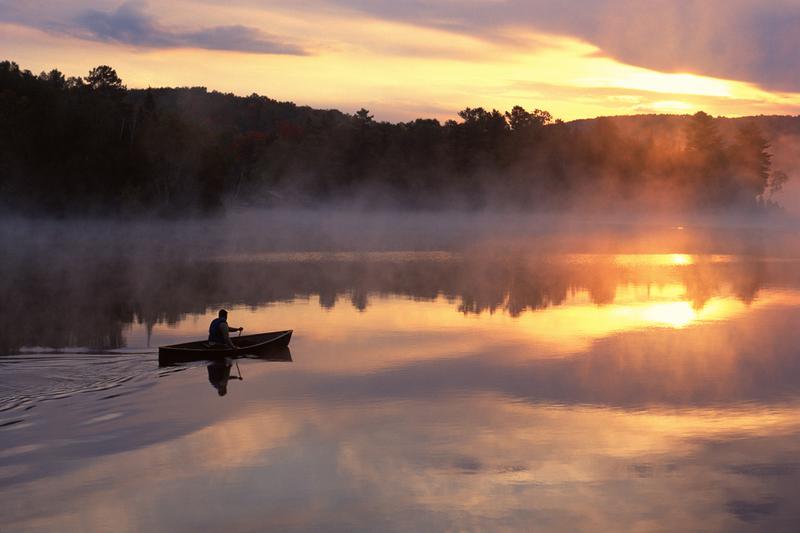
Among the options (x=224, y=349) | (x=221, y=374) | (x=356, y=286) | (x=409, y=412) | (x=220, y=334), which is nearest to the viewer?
(x=409, y=412)

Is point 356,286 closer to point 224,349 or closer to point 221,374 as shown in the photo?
point 224,349

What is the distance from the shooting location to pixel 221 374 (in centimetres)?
2680

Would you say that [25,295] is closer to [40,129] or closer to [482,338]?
[482,338]

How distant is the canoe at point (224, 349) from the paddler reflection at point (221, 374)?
0.22 metres

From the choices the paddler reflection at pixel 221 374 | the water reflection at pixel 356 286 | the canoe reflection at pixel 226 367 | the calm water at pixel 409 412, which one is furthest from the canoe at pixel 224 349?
the water reflection at pixel 356 286

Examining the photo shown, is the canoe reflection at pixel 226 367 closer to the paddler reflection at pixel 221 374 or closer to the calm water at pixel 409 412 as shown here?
the paddler reflection at pixel 221 374

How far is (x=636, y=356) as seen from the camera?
1171 inches

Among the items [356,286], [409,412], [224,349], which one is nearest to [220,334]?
[224,349]

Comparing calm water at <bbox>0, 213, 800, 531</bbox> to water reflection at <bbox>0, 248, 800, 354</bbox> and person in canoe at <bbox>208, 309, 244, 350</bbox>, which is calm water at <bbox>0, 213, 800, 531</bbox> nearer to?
water reflection at <bbox>0, 248, 800, 354</bbox>

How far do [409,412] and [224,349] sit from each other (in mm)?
8370

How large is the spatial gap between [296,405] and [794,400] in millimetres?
13014

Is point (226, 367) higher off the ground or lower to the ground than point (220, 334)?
lower

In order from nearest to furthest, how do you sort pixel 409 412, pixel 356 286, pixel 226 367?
pixel 409 412, pixel 226 367, pixel 356 286

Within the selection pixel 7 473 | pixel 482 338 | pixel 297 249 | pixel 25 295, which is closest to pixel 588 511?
pixel 7 473
